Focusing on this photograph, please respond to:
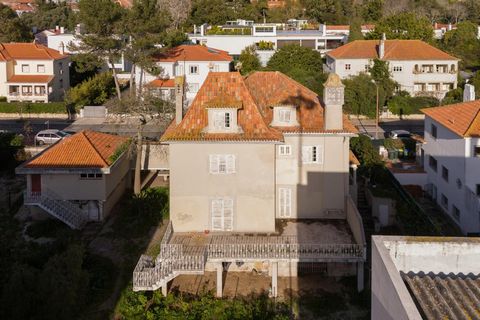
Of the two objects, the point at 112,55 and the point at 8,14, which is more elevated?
the point at 8,14

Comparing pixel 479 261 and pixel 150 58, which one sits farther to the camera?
pixel 150 58

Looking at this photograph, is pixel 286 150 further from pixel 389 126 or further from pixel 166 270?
pixel 389 126

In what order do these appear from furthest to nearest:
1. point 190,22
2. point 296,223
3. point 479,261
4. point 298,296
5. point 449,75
Answer: point 190,22
point 449,75
point 296,223
point 298,296
point 479,261

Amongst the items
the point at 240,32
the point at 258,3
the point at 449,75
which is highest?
the point at 258,3

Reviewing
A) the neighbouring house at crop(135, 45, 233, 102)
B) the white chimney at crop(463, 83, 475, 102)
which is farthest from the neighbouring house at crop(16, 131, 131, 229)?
the neighbouring house at crop(135, 45, 233, 102)

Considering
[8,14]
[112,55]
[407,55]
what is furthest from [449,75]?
[8,14]

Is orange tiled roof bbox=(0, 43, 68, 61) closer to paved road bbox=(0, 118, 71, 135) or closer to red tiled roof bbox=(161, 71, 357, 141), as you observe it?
paved road bbox=(0, 118, 71, 135)

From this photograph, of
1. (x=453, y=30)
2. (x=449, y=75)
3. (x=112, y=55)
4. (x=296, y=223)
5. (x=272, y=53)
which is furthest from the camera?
(x=453, y=30)

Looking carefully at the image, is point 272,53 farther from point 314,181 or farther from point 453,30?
point 314,181
